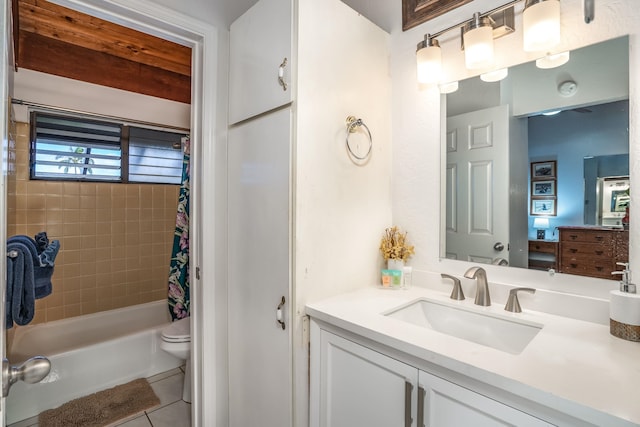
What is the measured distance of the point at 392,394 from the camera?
949 millimetres

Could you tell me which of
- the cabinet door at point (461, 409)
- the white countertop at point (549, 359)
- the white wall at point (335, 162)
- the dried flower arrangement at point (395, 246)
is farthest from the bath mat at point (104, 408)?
the cabinet door at point (461, 409)

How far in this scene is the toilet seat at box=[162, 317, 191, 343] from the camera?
2.03m

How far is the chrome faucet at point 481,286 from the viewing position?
4.00 feet

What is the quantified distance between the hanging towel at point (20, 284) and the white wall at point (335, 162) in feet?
4.26

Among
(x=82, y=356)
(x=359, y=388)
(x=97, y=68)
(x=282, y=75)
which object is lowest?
(x=82, y=356)

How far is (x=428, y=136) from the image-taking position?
1495mm

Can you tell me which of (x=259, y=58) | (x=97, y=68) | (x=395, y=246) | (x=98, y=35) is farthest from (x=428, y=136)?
(x=97, y=68)

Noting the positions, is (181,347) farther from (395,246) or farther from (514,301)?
(514,301)

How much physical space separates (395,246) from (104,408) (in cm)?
202

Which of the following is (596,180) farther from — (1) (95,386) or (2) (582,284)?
(1) (95,386)

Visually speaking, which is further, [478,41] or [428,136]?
[428,136]

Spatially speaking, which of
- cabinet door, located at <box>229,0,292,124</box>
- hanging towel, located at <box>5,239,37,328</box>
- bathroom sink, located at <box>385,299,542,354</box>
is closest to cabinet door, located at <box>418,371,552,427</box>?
bathroom sink, located at <box>385,299,542,354</box>

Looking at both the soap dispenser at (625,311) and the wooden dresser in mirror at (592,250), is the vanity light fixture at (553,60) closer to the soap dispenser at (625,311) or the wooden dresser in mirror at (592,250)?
the wooden dresser in mirror at (592,250)

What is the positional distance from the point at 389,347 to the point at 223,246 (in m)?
0.97
